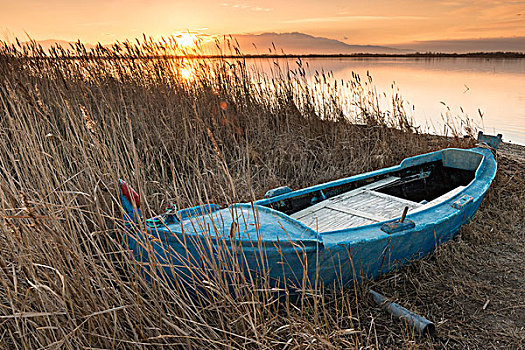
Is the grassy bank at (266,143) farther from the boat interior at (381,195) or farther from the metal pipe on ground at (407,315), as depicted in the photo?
the boat interior at (381,195)

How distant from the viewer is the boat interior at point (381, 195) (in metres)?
3.01

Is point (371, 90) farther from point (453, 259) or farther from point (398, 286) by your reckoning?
point (398, 286)

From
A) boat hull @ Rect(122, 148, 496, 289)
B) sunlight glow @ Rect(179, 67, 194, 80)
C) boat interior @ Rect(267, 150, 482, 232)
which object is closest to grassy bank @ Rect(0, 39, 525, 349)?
sunlight glow @ Rect(179, 67, 194, 80)

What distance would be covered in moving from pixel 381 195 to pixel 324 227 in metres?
0.95

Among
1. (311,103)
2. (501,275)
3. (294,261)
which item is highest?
(311,103)

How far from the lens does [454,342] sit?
2.25 metres

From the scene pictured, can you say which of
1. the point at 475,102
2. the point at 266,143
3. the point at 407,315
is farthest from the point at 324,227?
the point at 475,102

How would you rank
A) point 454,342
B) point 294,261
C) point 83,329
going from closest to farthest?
point 83,329 < point 294,261 < point 454,342

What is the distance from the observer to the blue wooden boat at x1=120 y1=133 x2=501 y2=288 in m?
1.79

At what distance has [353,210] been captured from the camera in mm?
3133

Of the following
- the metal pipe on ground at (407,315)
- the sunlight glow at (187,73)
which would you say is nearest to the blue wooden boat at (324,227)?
the metal pipe on ground at (407,315)

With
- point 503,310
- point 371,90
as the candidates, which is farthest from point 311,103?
point 503,310

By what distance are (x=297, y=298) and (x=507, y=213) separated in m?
2.92

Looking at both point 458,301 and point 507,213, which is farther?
point 507,213
